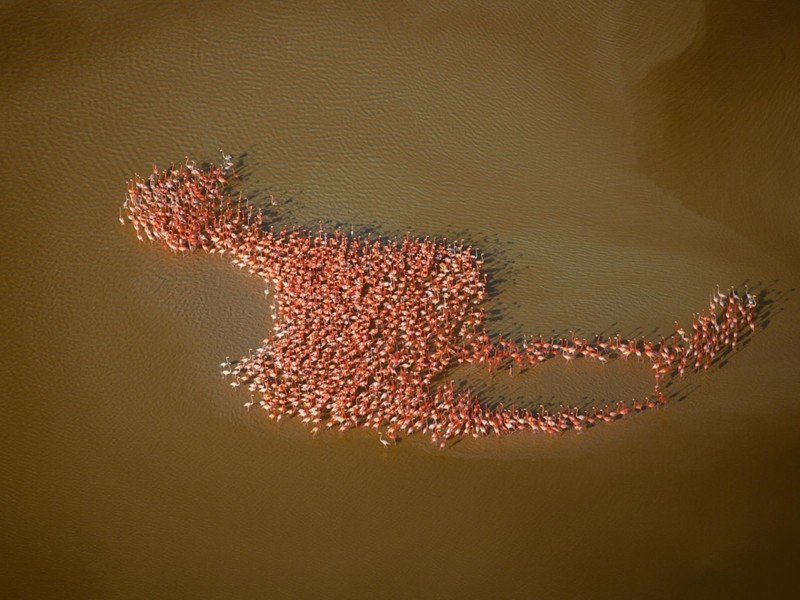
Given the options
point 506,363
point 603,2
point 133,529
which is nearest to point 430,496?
point 506,363

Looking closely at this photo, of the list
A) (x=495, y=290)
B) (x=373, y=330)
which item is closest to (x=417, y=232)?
(x=495, y=290)

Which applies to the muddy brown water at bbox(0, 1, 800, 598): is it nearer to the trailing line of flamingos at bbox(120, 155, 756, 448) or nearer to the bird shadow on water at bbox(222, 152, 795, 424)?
the bird shadow on water at bbox(222, 152, 795, 424)

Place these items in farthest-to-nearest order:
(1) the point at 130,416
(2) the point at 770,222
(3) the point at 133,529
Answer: (2) the point at 770,222, (1) the point at 130,416, (3) the point at 133,529

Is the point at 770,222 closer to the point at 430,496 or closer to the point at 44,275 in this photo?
the point at 430,496

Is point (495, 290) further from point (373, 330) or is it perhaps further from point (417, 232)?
point (373, 330)

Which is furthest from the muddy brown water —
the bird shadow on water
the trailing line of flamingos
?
the trailing line of flamingos

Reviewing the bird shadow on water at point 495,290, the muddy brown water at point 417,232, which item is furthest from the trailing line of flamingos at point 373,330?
the muddy brown water at point 417,232
